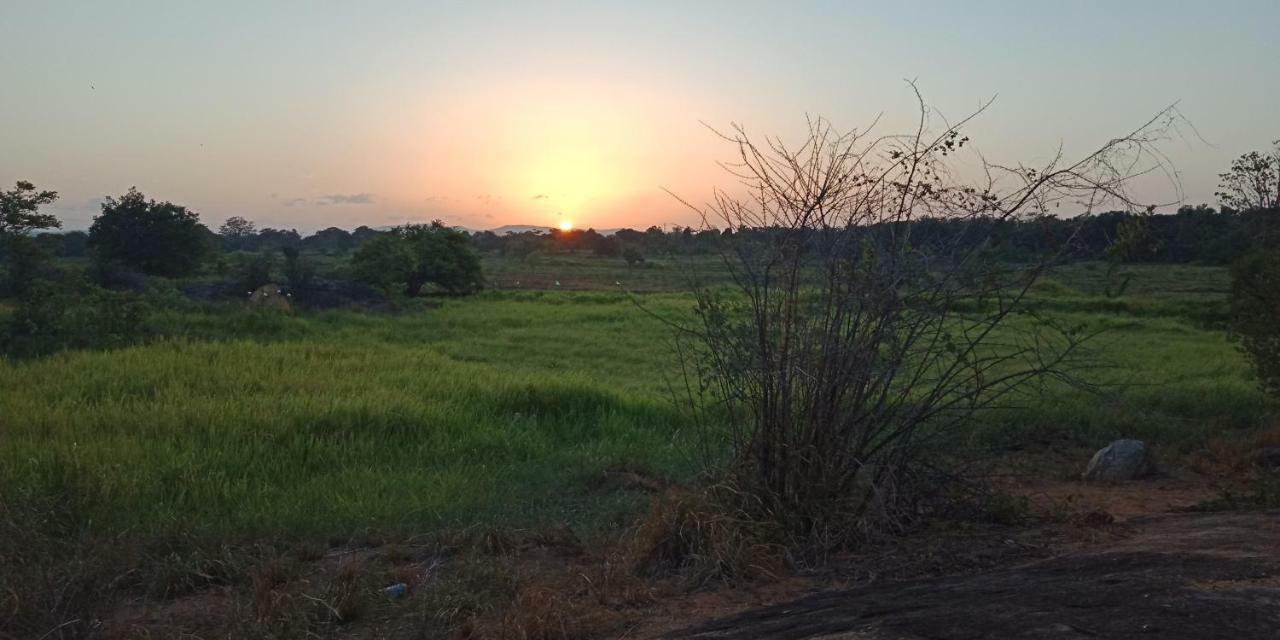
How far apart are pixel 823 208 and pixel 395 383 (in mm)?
6823

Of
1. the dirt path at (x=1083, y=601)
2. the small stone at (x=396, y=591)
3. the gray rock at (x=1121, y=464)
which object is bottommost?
the small stone at (x=396, y=591)

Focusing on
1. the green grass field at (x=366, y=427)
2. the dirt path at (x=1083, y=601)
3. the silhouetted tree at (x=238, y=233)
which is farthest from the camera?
the silhouetted tree at (x=238, y=233)

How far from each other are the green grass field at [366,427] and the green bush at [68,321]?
29.7 inches

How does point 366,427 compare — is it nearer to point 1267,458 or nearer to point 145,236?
point 1267,458

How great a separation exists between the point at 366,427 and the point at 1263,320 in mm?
8701

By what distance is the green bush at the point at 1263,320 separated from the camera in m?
9.41

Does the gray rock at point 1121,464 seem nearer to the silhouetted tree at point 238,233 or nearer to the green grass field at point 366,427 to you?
the green grass field at point 366,427

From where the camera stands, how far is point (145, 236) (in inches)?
1195

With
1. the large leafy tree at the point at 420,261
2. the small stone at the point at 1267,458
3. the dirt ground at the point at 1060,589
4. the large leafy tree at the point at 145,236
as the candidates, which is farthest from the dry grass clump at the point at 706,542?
the large leafy tree at the point at 145,236

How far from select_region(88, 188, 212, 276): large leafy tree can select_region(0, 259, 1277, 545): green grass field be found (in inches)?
671

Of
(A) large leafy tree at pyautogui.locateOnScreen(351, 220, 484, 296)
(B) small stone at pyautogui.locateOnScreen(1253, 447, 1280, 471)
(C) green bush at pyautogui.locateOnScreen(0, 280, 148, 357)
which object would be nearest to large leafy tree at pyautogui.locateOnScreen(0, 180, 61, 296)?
(C) green bush at pyautogui.locateOnScreen(0, 280, 148, 357)

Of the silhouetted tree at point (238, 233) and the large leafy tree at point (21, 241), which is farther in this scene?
the silhouetted tree at point (238, 233)

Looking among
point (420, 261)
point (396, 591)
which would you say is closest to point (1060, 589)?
point (396, 591)

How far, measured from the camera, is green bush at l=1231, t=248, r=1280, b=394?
9.41m
